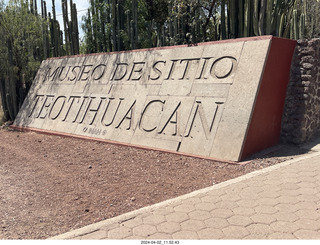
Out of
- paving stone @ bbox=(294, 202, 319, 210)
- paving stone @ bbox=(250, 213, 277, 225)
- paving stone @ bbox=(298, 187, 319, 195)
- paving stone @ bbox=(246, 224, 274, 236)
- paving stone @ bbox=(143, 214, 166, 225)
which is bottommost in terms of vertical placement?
paving stone @ bbox=(298, 187, 319, 195)

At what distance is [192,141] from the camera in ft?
21.2

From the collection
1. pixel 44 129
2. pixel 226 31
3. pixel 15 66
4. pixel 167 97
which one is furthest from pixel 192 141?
pixel 15 66

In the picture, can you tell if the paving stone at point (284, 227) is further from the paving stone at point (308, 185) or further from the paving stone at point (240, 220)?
the paving stone at point (308, 185)

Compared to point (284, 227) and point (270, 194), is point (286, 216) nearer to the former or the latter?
point (284, 227)

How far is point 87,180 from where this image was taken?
5.21 metres

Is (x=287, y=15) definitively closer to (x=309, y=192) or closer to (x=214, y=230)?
(x=309, y=192)

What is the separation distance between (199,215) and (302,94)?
13.8ft

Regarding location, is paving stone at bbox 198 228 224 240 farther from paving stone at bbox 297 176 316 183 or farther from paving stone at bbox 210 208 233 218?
paving stone at bbox 297 176 316 183

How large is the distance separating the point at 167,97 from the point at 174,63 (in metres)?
0.88

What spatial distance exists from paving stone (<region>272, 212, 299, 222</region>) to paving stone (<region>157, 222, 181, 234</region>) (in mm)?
1023

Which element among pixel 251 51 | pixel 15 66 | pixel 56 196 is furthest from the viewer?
pixel 15 66

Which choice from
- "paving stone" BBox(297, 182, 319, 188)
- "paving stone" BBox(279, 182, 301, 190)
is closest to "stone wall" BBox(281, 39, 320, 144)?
"paving stone" BBox(297, 182, 319, 188)

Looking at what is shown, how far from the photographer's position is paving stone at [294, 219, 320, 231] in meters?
3.11

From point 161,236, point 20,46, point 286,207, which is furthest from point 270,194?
point 20,46
